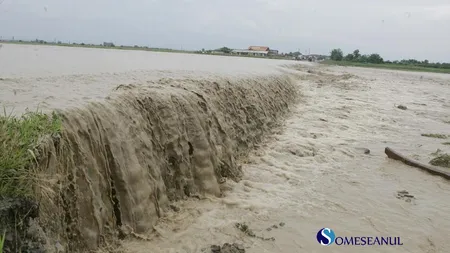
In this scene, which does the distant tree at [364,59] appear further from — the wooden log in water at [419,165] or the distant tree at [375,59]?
the wooden log in water at [419,165]

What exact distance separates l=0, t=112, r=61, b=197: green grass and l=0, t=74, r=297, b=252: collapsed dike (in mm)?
134

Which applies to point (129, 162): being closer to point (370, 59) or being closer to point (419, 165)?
point (419, 165)

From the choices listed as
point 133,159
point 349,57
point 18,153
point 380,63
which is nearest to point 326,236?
point 133,159

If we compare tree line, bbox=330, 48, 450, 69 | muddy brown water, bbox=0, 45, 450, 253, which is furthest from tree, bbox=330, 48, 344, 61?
muddy brown water, bbox=0, 45, 450, 253

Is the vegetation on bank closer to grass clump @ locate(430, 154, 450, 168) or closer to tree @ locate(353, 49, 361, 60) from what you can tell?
tree @ locate(353, 49, 361, 60)

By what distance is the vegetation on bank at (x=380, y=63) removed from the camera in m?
73.7

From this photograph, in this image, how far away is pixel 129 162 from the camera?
4727 millimetres

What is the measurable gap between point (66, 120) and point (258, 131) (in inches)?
239

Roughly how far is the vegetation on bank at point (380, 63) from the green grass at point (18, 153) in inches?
3027

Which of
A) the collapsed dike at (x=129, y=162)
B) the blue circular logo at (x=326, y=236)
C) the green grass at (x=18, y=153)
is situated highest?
the green grass at (x=18, y=153)

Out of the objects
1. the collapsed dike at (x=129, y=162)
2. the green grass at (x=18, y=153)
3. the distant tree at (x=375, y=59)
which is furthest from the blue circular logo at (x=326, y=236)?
the distant tree at (x=375, y=59)

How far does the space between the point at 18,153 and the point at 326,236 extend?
3619 millimetres

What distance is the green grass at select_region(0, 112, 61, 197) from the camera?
2914 millimetres

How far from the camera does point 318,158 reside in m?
8.22
